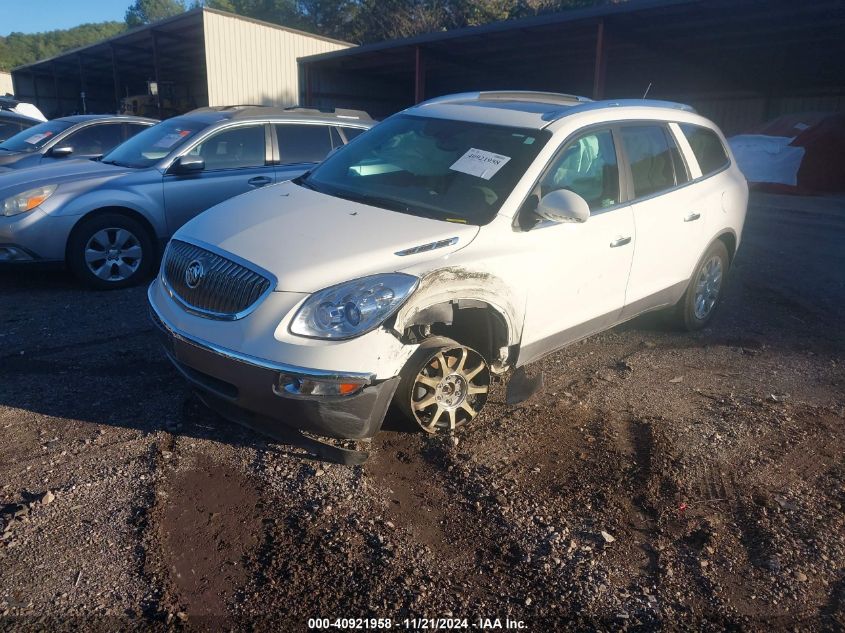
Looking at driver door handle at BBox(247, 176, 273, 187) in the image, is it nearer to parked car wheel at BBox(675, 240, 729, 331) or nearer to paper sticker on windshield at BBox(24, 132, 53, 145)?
parked car wheel at BBox(675, 240, 729, 331)

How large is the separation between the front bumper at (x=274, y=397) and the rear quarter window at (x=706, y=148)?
3.54 m

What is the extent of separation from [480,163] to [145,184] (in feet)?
13.3

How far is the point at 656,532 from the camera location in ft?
10.8

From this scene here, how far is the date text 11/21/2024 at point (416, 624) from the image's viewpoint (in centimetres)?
261

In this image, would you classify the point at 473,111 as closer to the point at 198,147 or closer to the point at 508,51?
the point at 198,147

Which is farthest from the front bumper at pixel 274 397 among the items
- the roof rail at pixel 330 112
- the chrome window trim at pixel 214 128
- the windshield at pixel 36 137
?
the windshield at pixel 36 137

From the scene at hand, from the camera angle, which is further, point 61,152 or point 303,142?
point 61,152

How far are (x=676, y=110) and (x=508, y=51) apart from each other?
15.6 metres

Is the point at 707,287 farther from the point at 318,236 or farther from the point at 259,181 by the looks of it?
the point at 259,181

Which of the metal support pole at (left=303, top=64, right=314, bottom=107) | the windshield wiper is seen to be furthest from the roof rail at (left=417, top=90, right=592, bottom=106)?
the metal support pole at (left=303, top=64, right=314, bottom=107)

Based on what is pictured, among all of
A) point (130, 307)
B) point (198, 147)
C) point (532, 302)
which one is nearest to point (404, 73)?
point (198, 147)

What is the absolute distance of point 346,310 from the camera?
339 cm

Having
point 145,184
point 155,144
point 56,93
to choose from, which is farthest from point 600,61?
point 56,93

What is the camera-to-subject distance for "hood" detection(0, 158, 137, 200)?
656 cm
